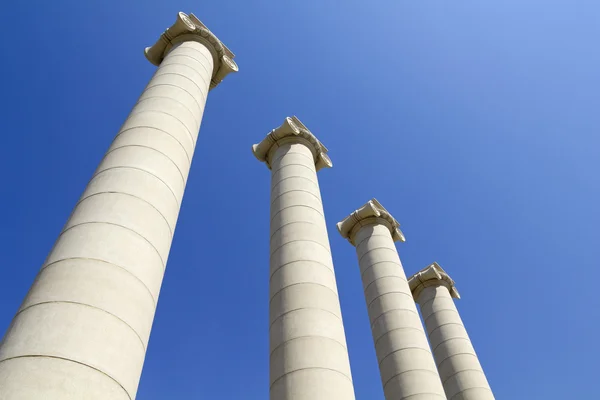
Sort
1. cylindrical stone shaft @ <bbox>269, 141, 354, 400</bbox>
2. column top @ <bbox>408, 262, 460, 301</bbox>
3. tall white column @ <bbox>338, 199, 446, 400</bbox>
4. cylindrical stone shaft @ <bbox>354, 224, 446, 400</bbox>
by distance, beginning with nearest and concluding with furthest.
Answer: cylindrical stone shaft @ <bbox>269, 141, 354, 400</bbox> → cylindrical stone shaft @ <bbox>354, 224, 446, 400</bbox> → tall white column @ <bbox>338, 199, 446, 400</bbox> → column top @ <bbox>408, 262, 460, 301</bbox>

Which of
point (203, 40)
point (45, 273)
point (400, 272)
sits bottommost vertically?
point (45, 273)

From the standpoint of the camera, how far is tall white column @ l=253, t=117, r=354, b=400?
32.2 meters

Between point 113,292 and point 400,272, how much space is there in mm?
47710

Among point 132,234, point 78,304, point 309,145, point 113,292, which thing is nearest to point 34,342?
point 78,304

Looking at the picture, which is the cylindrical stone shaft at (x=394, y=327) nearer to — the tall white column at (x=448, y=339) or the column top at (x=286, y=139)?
the tall white column at (x=448, y=339)

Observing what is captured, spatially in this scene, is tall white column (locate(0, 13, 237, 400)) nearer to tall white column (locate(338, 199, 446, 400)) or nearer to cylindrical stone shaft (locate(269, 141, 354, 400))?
cylindrical stone shaft (locate(269, 141, 354, 400))

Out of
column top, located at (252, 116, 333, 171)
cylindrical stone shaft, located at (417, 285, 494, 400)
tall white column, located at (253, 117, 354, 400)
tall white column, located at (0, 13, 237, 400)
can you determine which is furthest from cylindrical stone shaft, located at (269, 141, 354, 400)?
cylindrical stone shaft, located at (417, 285, 494, 400)

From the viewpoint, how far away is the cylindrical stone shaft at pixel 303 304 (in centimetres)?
3219

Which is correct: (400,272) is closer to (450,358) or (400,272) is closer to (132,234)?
(450,358)

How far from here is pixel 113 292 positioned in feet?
64.6

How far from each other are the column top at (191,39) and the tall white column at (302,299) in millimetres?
12400

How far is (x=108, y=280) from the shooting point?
785 inches

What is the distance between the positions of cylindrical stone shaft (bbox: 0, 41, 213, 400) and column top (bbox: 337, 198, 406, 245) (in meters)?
43.1

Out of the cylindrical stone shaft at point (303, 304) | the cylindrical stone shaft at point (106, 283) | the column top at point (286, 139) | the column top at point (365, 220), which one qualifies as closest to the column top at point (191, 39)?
the column top at point (286, 139)
